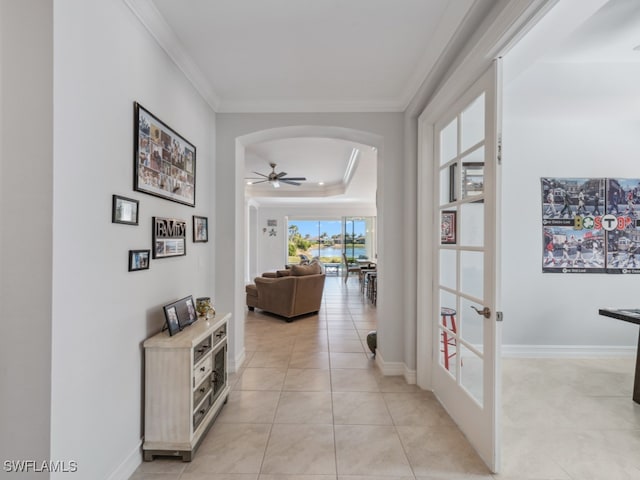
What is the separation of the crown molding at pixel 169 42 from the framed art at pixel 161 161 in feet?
1.70

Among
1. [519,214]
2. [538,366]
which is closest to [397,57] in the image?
[519,214]

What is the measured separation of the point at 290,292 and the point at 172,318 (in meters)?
Answer: 3.17

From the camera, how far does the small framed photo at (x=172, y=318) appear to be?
1882 mm

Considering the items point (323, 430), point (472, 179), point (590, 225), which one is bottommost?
point (323, 430)

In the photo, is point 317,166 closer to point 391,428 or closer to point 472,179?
point 472,179

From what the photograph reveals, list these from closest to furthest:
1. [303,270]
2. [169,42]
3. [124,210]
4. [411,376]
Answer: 1. [124,210]
2. [169,42]
3. [411,376]
4. [303,270]

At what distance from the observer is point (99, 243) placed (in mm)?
1457

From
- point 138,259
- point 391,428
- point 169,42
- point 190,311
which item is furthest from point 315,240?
point 138,259

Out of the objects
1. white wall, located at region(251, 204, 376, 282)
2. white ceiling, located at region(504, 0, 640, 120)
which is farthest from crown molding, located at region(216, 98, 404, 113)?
white wall, located at region(251, 204, 376, 282)

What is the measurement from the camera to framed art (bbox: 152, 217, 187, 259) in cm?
195

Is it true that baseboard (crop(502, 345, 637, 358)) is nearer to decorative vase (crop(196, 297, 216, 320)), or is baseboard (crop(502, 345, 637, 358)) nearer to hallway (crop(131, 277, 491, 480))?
hallway (crop(131, 277, 491, 480))

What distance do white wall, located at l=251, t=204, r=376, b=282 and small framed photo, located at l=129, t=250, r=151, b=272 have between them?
888 centimetres

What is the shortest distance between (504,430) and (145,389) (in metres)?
2.40

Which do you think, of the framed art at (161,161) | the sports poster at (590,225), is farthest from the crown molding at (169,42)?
the sports poster at (590,225)
